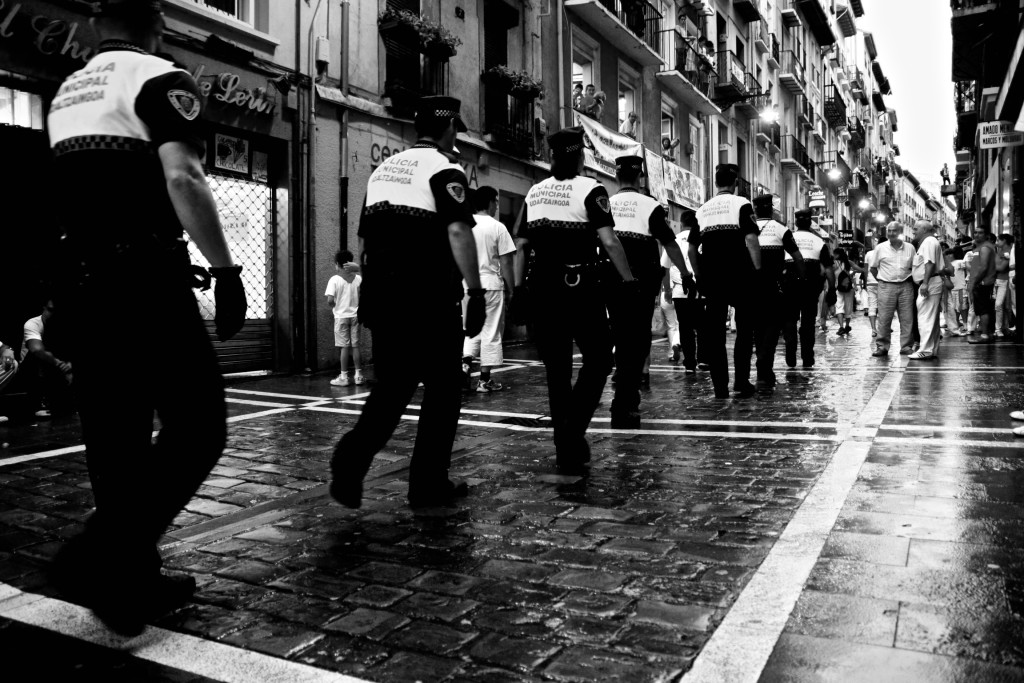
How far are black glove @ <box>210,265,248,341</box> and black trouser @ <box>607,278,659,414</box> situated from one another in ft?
11.0

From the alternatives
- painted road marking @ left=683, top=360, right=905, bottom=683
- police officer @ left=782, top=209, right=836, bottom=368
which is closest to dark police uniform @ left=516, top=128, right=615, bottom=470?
painted road marking @ left=683, top=360, right=905, bottom=683

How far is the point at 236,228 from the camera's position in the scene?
11.6m

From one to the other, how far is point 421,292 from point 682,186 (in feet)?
73.8

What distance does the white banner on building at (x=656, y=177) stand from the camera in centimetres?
2220

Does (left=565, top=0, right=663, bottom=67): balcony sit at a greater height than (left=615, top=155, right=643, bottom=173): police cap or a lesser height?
greater

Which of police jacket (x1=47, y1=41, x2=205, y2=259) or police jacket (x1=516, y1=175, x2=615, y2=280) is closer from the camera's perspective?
police jacket (x1=47, y1=41, x2=205, y2=259)

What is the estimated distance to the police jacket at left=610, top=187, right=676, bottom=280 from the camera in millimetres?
6750

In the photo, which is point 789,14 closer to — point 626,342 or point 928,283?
point 928,283

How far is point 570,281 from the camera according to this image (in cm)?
503

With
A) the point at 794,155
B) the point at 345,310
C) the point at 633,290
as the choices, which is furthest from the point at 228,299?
the point at 794,155

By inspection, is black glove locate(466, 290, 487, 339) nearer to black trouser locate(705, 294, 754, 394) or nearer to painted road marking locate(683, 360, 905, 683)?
painted road marking locate(683, 360, 905, 683)

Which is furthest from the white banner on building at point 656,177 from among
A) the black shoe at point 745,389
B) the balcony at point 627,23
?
the black shoe at point 745,389

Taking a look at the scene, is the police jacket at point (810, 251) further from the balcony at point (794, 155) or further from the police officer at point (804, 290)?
the balcony at point (794, 155)

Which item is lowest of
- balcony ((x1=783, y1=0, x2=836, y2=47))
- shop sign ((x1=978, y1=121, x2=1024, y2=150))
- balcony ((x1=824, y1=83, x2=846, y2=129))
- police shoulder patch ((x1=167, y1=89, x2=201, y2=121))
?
police shoulder patch ((x1=167, y1=89, x2=201, y2=121))
